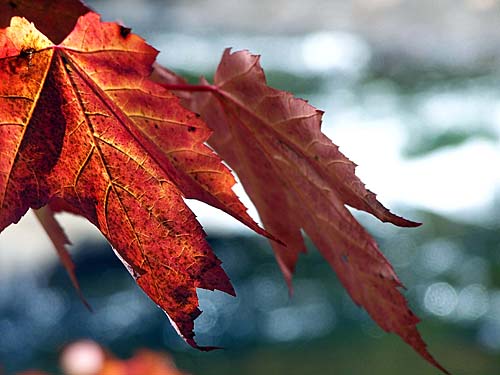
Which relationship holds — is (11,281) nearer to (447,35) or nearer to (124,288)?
(124,288)

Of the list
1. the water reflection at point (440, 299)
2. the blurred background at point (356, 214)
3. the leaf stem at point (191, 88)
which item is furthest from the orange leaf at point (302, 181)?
the water reflection at point (440, 299)

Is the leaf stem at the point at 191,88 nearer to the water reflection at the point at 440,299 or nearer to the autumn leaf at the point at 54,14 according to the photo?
the autumn leaf at the point at 54,14

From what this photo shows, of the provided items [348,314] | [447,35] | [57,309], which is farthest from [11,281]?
[447,35]

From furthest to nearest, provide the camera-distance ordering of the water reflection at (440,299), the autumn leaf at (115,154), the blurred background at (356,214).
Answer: the water reflection at (440,299) → the blurred background at (356,214) → the autumn leaf at (115,154)

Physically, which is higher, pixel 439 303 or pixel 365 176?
pixel 365 176

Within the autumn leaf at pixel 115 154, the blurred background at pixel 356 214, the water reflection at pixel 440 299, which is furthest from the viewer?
the water reflection at pixel 440 299
